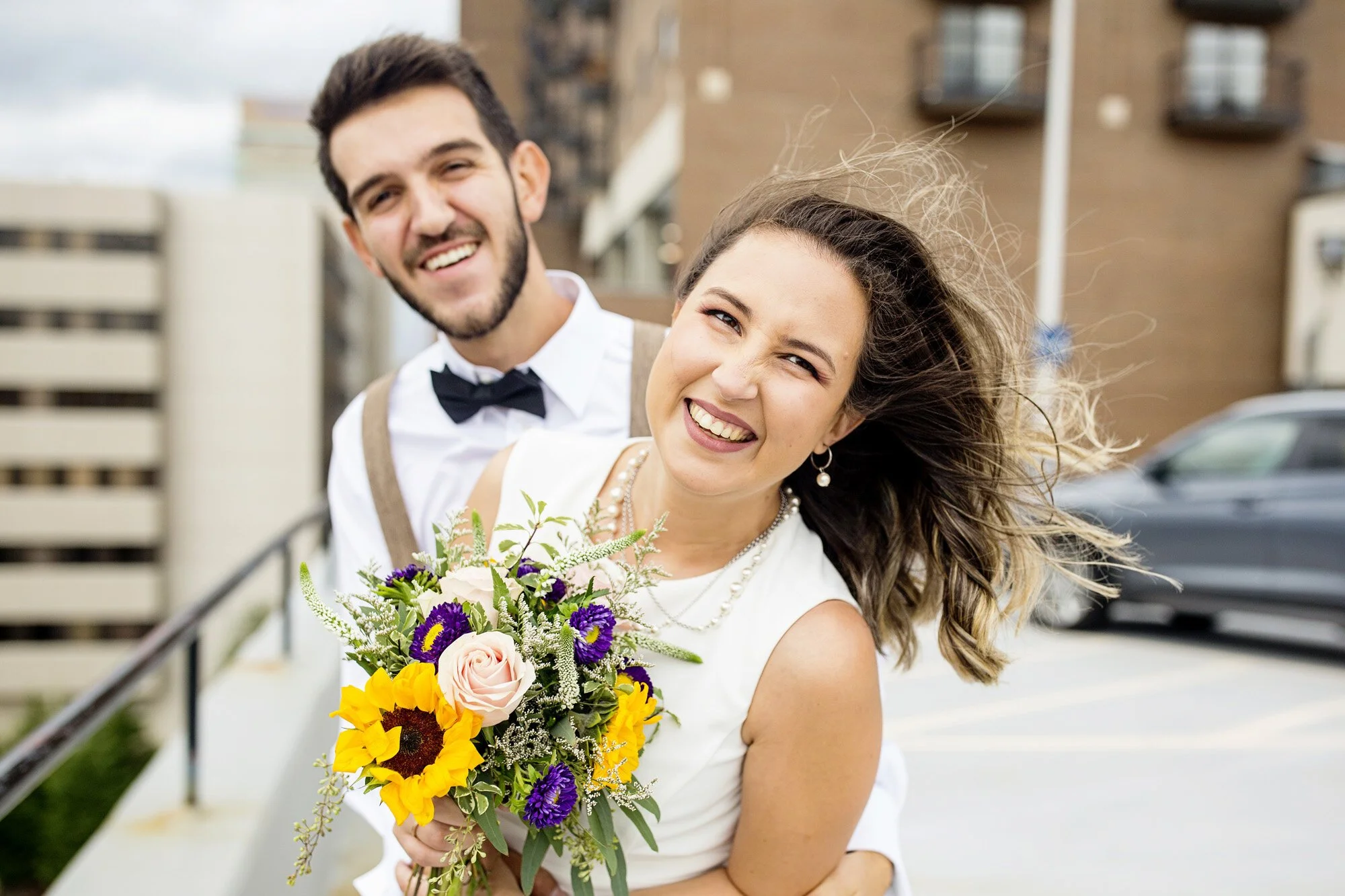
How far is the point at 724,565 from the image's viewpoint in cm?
191

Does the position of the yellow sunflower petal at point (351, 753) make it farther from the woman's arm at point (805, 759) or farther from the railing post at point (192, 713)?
the railing post at point (192, 713)

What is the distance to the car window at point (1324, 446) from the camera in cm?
713

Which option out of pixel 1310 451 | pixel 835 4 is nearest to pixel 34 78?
pixel 835 4

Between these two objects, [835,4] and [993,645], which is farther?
[835,4]

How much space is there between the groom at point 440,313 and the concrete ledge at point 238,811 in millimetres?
1302

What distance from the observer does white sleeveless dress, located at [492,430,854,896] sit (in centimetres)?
174

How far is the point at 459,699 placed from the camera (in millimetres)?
1378

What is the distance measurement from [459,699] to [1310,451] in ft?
24.2

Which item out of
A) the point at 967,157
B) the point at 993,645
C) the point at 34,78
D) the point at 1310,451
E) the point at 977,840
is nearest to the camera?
the point at 993,645

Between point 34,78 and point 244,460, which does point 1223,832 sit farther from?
point 34,78

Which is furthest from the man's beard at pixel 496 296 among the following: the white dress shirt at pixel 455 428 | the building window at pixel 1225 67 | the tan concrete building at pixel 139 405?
the tan concrete building at pixel 139 405

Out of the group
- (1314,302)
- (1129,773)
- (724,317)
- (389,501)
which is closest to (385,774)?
(724,317)

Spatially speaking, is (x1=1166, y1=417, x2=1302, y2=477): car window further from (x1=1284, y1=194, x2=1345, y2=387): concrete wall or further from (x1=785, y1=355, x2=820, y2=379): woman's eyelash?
(x1=1284, y1=194, x2=1345, y2=387): concrete wall

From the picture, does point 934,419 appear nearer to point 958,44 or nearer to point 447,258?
point 447,258
